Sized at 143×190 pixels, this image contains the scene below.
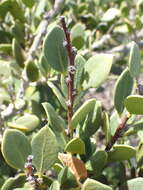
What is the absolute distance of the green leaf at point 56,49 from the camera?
108 centimetres

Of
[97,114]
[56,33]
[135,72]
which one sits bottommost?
[97,114]

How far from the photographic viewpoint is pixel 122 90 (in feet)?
3.50

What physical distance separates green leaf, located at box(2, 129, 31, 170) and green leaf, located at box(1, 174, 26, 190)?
3cm

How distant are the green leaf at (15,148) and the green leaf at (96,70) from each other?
0.24 m

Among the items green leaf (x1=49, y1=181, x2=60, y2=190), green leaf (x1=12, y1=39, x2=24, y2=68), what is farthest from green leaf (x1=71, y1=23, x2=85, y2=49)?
green leaf (x1=49, y1=181, x2=60, y2=190)

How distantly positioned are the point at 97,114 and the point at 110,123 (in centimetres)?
10

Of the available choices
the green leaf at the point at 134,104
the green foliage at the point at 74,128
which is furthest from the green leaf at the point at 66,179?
the green leaf at the point at 134,104

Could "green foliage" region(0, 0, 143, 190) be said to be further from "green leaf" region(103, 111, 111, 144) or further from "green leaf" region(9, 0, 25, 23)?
"green leaf" region(9, 0, 25, 23)

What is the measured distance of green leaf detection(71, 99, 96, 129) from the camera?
3.14 feet

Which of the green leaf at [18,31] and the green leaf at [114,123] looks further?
the green leaf at [18,31]

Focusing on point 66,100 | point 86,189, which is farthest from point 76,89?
point 86,189

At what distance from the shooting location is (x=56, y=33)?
3.57ft

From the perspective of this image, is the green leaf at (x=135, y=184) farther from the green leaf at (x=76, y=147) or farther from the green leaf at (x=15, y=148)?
the green leaf at (x=15, y=148)

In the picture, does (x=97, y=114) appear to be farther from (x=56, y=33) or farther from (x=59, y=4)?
(x=59, y=4)
